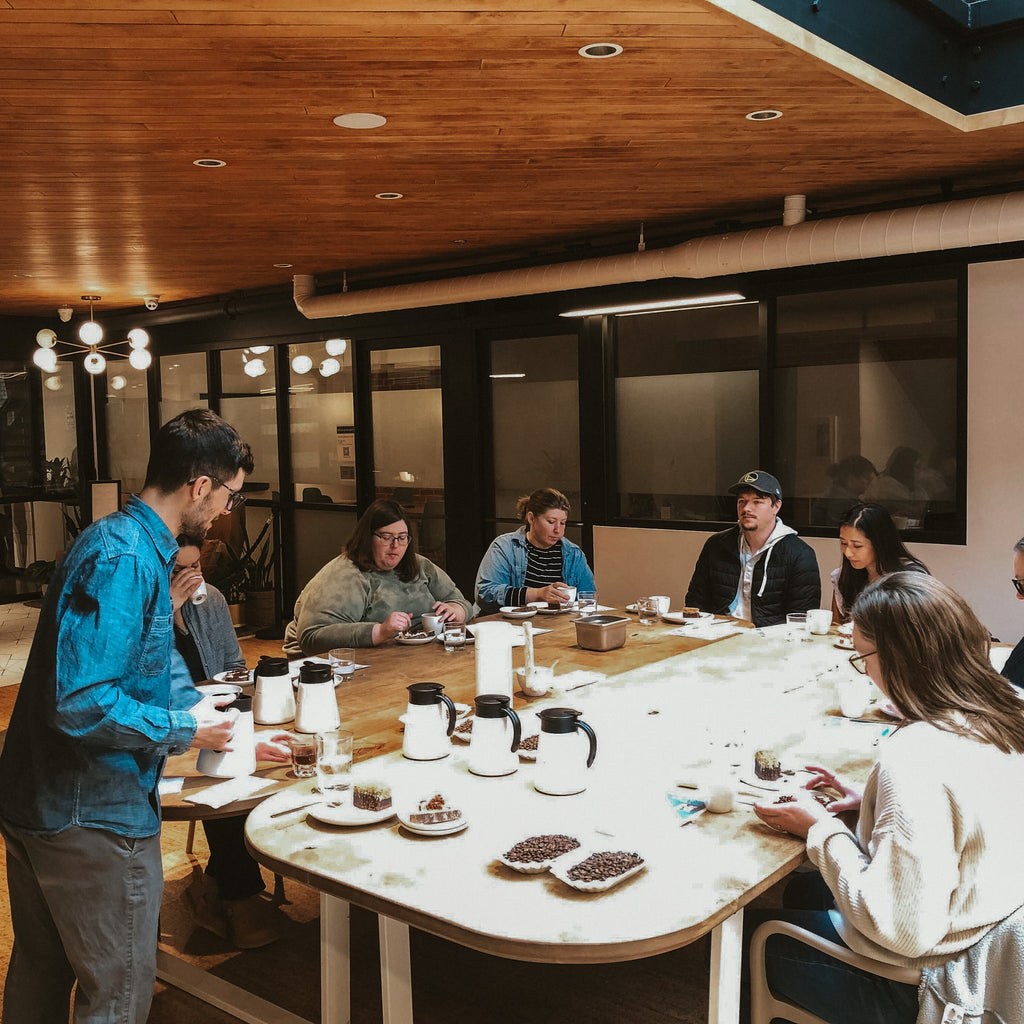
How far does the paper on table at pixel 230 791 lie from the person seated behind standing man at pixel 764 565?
2759 mm

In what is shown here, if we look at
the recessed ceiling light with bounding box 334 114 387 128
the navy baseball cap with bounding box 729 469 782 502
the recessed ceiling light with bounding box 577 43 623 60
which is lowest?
the navy baseball cap with bounding box 729 469 782 502

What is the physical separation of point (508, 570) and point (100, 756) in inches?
129

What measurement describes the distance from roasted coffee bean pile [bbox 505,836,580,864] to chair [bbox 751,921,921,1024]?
1.38 feet

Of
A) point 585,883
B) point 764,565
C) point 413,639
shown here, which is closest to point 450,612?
point 413,639

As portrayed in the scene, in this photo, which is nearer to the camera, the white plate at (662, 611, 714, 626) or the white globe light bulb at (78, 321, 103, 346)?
the white plate at (662, 611, 714, 626)

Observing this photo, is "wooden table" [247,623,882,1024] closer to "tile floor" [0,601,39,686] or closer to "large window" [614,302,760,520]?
"large window" [614,302,760,520]

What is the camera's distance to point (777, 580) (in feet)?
15.3

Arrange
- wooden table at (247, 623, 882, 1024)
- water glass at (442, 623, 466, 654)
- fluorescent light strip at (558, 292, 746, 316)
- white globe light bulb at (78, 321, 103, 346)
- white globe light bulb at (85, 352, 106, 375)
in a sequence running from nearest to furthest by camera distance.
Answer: wooden table at (247, 623, 882, 1024)
water glass at (442, 623, 466, 654)
fluorescent light strip at (558, 292, 746, 316)
white globe light bulb at (78, 321, 103, 346)
white globe light bulb at (85, 352, 106, 375)

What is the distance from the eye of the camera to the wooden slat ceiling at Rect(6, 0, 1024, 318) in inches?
109

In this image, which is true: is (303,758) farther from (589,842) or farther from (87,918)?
(589,842)

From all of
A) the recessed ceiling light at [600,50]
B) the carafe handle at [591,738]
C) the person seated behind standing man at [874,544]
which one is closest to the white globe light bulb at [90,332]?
the recessed ceiling light at [600,50]

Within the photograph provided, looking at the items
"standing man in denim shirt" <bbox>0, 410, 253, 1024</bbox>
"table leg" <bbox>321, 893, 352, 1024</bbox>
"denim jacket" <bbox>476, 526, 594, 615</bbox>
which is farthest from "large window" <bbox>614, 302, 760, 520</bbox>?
"standing man in denim shirt" <bbox>0, 410, 253, 1024</bbox>

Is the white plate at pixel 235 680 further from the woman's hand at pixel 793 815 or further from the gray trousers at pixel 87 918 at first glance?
the woman's hand at pixel 793 815

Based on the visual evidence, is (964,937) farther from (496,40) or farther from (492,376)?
(492,376)
